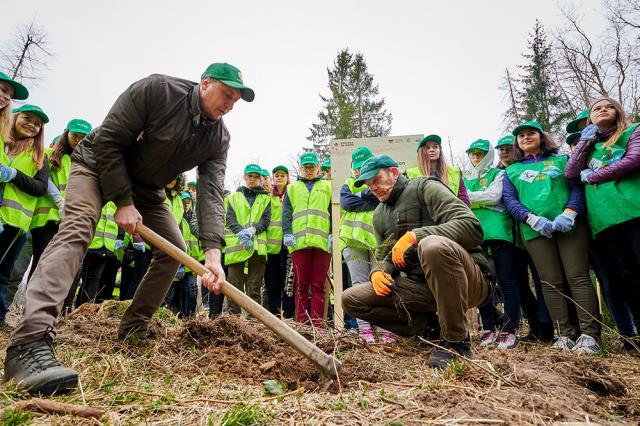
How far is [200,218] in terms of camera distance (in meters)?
3.23

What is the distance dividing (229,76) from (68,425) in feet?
7.34

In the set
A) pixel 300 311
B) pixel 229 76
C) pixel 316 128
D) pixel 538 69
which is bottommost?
pixel 300 311

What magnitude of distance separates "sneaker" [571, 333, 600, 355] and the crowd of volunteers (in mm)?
13

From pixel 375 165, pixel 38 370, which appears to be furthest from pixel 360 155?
pixel 38 370

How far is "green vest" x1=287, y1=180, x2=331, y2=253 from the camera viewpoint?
5.66 m

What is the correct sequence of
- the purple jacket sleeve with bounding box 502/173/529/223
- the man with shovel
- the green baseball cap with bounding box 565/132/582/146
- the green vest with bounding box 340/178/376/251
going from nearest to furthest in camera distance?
the man with shovel
the purple jacket sleeve with bounding box 502/173/529/223
the green baseball cap with bounding box 565/132/582/146
the green vest with bounding box 340/178/376/251

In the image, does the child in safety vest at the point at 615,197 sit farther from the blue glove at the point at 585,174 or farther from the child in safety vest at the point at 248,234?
the child in safety vest at the point at 248,234

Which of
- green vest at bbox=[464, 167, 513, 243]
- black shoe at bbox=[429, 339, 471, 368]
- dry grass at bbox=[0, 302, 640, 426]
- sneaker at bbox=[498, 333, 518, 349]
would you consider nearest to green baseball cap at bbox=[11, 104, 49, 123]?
dry grass at bbox=[0, 302, 640, 426]

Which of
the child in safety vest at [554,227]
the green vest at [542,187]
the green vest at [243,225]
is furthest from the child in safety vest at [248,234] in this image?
the green vest at [542,187]

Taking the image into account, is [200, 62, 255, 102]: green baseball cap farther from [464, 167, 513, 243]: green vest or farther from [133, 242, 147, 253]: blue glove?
[133, 242, 147, 253]: blue glove

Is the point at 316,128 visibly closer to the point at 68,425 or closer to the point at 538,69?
the point at 538,69

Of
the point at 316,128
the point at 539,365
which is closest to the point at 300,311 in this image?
the point at 539,365

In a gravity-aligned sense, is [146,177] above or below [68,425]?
above

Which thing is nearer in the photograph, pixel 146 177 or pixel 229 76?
pixel 229 76
